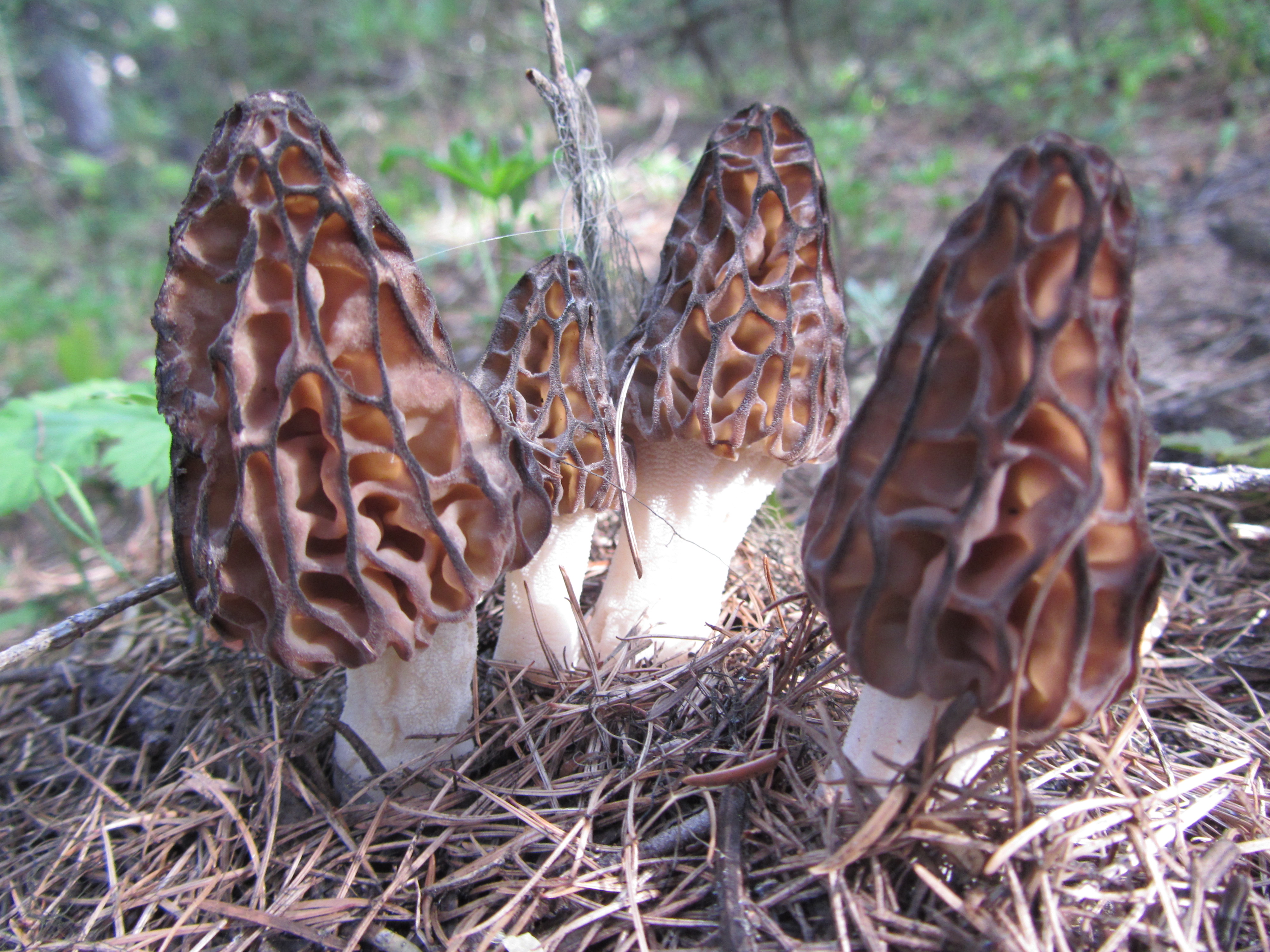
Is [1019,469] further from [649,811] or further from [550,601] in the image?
[550,601]

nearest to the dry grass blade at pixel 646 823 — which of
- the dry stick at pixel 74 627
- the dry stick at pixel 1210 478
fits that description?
the dry stick at pixel 74 627

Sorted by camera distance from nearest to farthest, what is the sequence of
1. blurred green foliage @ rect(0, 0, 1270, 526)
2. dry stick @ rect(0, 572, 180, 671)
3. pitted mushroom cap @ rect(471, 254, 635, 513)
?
dry stick @ rect(0, 572, 180, 671), pitted mushroom cap @ rect(471, 254, 635, 513), blurred green foliage @ rect(0, 0, 1270, 526)

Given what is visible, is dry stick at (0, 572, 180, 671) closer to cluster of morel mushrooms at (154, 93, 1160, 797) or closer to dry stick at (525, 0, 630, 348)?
cluster of morel mushrooms at (154, 93, 1160, 797)

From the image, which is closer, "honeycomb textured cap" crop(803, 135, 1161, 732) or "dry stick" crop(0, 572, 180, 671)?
"honeycomb textured cap" crop(803, 135, 1161, 732)

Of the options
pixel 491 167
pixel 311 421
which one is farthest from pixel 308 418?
pixel 491 167

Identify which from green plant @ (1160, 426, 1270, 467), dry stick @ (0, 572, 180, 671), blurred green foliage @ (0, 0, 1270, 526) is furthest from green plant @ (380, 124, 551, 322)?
green plant @ (1160, 426, 1270, 467)

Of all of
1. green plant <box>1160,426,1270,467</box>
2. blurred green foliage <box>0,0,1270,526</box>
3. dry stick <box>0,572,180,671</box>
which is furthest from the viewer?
blurred green foliage <box>0,0,1270,526</box>

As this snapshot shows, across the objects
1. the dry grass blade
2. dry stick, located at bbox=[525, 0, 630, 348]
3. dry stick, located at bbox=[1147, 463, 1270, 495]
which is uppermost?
dry stick, located at bbox=[525, 0, 630, 348]
